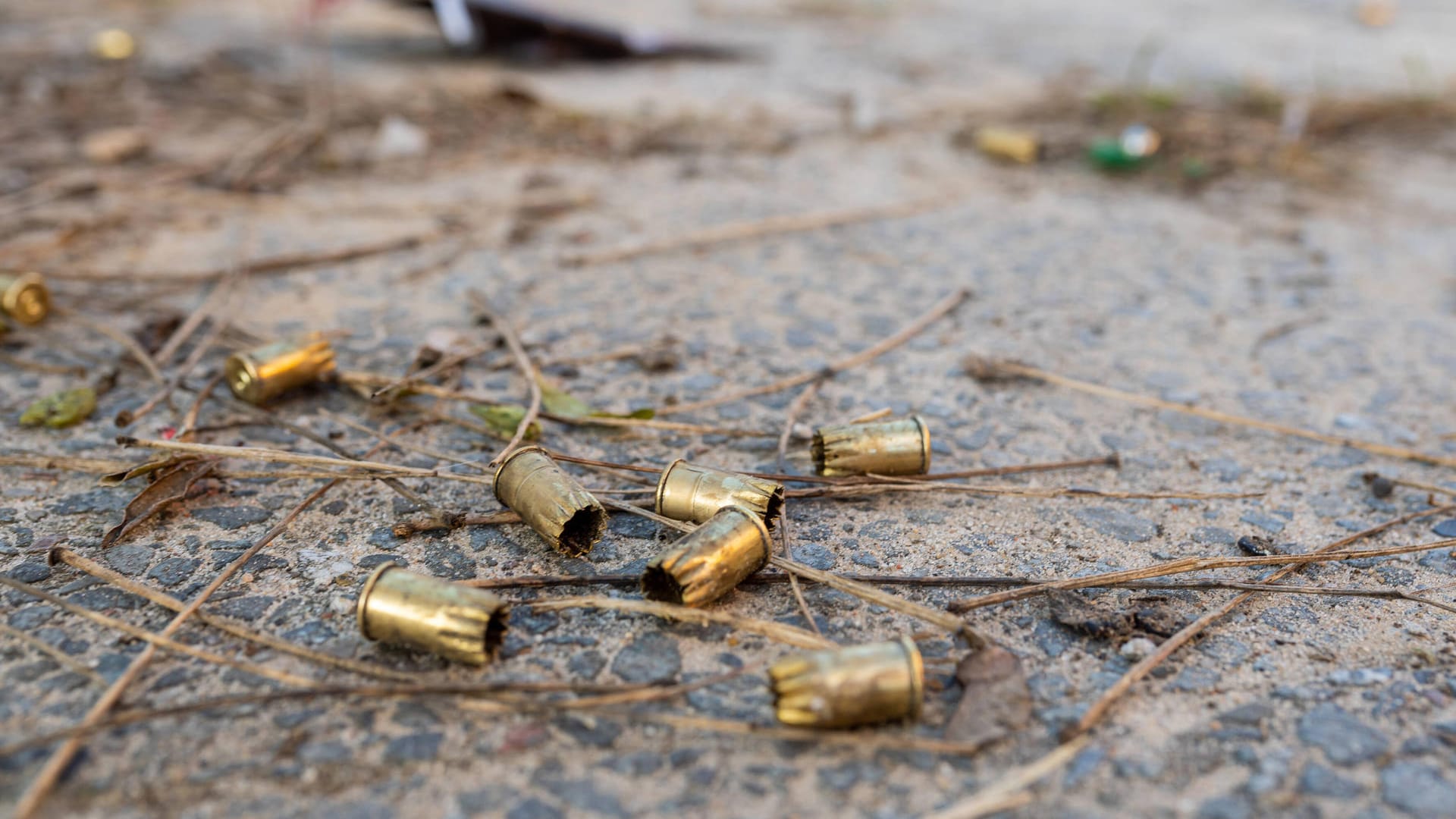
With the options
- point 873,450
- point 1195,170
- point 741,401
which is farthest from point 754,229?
point 1195,170

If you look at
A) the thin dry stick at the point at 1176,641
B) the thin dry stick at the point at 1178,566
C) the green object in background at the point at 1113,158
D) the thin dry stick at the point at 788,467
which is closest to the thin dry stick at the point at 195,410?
the thin dry stick at the point at 788,467

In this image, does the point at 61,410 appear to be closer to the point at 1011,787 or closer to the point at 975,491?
the point at 975,491

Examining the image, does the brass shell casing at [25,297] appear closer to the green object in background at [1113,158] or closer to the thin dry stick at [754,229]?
the thin dry stick at [754,229]

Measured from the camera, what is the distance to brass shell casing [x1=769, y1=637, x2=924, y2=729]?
1.45 m

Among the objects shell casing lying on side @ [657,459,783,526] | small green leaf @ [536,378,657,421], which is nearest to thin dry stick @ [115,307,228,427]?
small green leaf @ [536,378,657,421]

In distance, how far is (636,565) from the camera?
1878 mm

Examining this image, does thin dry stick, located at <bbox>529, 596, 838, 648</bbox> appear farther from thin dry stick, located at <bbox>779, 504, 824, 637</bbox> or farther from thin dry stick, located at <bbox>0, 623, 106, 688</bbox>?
thin dry stick, located at <bbox>0, 623, 106, 688</bbox>

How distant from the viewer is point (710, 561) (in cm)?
168

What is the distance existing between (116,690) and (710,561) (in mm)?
974

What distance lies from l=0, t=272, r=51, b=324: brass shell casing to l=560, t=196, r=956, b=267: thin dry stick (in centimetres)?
155

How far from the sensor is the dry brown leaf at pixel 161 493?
6.30 feet

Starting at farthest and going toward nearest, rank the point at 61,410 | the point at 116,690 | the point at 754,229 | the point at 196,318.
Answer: the point at 754,229 < the point at 196,318 < the point at 61,410 < the point at 116,690

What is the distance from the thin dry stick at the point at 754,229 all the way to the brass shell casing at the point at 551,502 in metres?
1.59

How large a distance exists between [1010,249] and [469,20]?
13.7 feet
